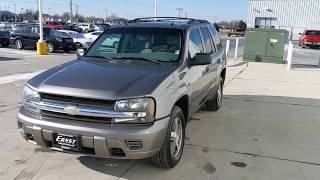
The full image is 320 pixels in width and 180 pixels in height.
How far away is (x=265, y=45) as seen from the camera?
66.6 ft

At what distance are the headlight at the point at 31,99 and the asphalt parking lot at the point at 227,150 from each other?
0.77m

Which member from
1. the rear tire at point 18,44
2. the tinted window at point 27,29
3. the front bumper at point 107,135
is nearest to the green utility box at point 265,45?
the tinted window at point 27,29

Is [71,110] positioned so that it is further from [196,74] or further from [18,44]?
[18,44]

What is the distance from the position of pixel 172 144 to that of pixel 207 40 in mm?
2595

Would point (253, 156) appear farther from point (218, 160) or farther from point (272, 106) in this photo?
point (272, 106)

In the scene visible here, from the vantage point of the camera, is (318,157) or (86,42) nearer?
(318,157)

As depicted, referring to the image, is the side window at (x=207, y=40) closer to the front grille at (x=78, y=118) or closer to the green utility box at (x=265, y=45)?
the front grille at (x=78, y=118)

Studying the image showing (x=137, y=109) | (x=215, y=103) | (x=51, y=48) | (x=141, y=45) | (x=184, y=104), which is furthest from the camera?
(x=51, y=48)

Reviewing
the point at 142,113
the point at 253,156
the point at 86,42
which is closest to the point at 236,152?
the point at 253,156

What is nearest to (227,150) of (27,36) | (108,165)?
(108,165)

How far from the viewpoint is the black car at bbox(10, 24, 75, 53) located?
937 inches

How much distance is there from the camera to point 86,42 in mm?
26641

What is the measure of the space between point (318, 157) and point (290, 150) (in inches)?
15.7

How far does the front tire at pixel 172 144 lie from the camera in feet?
15.3
